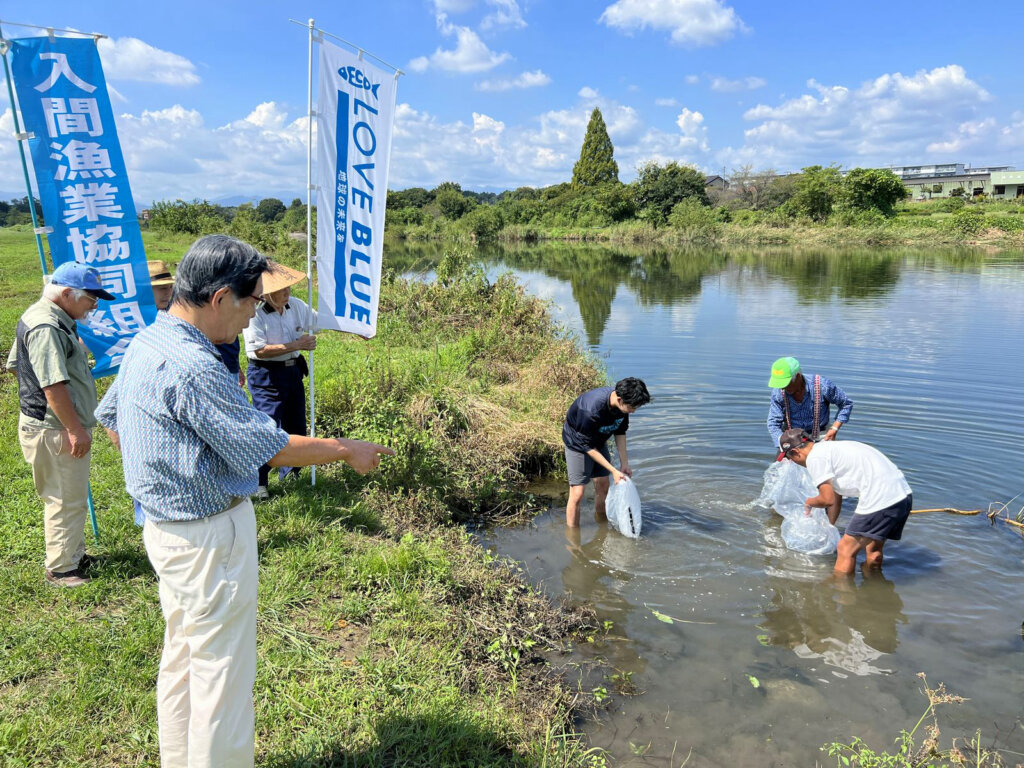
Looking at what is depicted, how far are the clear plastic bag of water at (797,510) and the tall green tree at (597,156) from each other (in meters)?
67.4

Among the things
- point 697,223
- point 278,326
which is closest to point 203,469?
point 278,326

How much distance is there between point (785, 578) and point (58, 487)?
5.07 meters

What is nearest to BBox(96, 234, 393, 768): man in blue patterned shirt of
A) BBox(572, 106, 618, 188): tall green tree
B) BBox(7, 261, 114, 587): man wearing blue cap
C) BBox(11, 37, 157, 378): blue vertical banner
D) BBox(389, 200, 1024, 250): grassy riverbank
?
BBox(7, 261, 114, 587): man wearing blue cap

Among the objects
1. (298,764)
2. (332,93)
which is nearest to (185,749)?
(298,764)

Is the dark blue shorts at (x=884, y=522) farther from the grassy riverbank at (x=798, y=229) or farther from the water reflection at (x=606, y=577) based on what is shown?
the grassy riverbank at (x=798, y=229)

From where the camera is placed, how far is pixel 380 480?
5.51m

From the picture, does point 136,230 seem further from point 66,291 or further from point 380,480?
point 380,480

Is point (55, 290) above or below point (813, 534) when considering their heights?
above

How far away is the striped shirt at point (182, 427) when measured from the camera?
6.62 feet

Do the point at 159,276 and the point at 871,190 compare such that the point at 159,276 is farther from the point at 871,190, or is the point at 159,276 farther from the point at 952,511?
the point at 871,190

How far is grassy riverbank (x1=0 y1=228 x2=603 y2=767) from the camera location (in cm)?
288

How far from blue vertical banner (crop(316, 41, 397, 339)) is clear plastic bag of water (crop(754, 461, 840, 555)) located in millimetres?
3917

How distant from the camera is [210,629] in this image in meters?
2.12

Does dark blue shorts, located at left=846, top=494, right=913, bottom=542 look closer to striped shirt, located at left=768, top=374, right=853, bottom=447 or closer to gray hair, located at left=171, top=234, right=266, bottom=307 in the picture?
striped shirt, located at left=768, top=374, right=853, bottom=447
